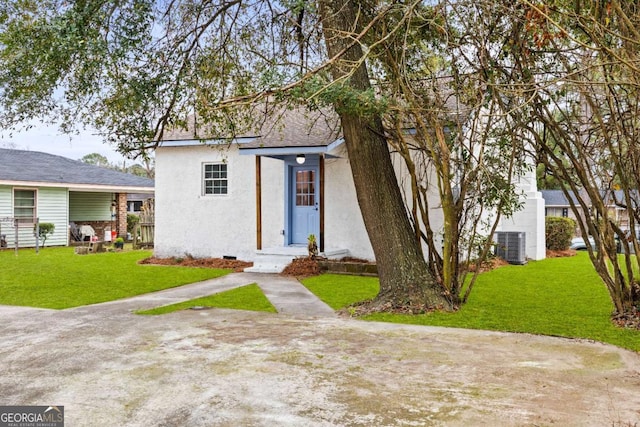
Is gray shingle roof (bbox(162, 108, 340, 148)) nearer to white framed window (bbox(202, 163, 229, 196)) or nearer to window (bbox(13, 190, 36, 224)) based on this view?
white framed window (bbox(202, 163, 229, 196))

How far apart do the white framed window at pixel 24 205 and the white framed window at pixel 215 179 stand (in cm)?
907

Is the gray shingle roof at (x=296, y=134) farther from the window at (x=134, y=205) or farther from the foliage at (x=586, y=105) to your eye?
the window at (x=134, y=205)

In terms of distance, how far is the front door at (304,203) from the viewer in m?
13.4

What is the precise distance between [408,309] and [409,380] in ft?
9.54

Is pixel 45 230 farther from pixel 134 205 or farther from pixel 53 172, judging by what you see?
pixel 134 205

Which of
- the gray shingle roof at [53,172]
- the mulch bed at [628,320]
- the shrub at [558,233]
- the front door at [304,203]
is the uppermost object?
the gray shingle roof at [53,172]

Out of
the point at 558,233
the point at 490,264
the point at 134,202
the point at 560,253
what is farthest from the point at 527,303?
the point at 134,202

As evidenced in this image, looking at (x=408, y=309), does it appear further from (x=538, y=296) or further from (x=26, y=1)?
(x=26, y=1)

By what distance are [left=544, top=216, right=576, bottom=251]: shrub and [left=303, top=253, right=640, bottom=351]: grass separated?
4471 millimetres

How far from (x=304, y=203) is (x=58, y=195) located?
487 inches

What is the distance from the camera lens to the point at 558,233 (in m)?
16.9

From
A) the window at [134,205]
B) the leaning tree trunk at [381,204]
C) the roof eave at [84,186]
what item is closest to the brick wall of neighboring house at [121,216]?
the roof eave at [84,186]

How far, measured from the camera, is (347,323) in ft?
22.0

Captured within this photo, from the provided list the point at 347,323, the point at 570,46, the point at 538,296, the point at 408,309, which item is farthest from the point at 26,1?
the point at 538,296
